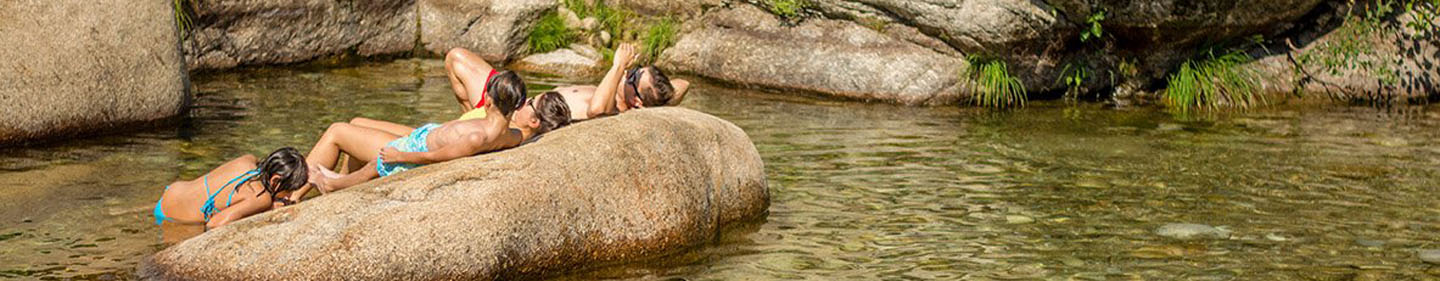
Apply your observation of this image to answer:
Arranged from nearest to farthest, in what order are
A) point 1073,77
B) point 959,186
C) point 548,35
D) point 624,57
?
point 624,57, point 959,186, point 1073,77, point 548,35

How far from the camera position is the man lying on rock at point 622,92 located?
28.3 ft

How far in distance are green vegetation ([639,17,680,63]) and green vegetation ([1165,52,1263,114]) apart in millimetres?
4312

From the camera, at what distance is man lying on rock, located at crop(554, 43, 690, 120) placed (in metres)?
8.63

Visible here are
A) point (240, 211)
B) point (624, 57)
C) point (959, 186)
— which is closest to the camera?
point (240, 211)

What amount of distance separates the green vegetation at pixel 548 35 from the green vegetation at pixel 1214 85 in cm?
540

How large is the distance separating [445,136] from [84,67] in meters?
3.67

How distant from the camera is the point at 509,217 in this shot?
6.46 meters

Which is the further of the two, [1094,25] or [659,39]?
[659,39]

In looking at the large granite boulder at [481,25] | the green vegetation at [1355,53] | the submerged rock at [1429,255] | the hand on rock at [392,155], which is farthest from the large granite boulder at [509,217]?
the green vegetation at [1355,53]

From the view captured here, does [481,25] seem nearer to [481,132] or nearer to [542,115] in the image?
[542,115]

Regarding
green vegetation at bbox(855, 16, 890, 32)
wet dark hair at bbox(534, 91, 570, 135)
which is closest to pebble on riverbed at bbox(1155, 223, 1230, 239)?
wet dark hair at bbox(534, 91, 570, 135)

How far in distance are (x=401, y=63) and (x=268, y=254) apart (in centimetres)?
883

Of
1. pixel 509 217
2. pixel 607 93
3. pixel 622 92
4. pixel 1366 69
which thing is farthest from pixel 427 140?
pixel 1366 69

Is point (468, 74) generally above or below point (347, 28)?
above
